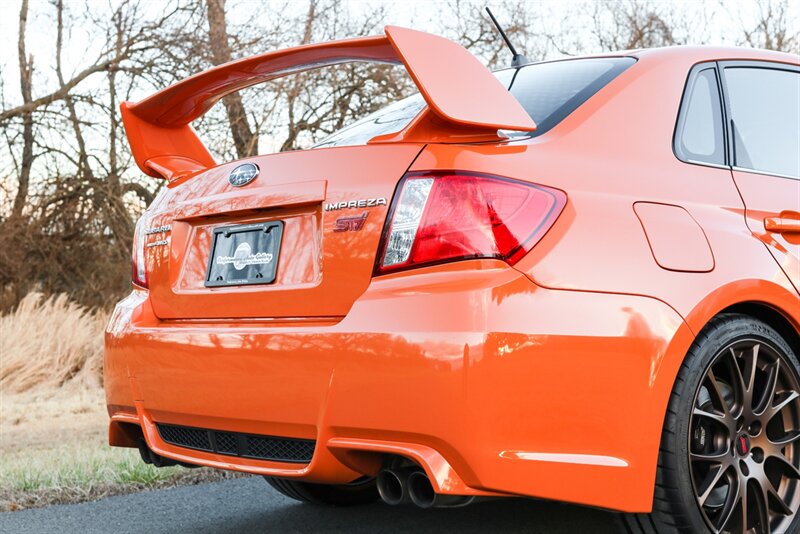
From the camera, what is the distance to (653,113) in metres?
2.97

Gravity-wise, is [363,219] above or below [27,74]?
below

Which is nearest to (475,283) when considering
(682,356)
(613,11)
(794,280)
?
(682,356)

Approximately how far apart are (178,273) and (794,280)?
191 centimetres

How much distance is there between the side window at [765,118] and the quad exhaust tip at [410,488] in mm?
1494

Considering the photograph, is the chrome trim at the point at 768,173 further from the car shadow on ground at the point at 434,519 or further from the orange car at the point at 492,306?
the car shadow on ground at the point at 434,519

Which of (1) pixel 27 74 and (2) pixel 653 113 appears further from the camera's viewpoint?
(1) pixel 27 74

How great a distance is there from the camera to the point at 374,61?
3016 mm

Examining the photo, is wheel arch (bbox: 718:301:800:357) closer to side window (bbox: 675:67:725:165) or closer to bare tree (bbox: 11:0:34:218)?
side window (bbox: 675:67:725:165)

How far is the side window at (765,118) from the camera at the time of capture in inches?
131

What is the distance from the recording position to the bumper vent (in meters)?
2.66

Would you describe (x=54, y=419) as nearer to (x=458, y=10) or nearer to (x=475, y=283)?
(x=475, y=283)

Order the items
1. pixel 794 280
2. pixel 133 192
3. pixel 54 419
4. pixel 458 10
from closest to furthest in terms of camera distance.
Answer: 1. pixel 794 280
2. pixel 54 419
3. pixel 133 192
4. pixel 458 10

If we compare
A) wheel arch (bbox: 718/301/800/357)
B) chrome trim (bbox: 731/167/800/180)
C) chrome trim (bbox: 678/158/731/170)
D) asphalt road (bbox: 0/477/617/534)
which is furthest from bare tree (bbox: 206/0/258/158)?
wheel arch (bbox: 718/301/800/357)

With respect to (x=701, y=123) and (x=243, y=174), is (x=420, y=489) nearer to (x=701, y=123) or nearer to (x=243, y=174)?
(x=243, y=174)
